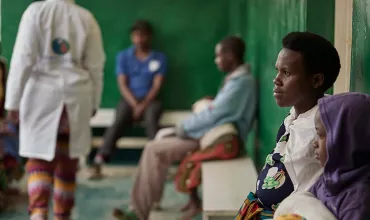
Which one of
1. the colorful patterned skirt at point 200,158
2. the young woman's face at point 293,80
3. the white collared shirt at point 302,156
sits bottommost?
the colorful patterned skirt at point 200,158

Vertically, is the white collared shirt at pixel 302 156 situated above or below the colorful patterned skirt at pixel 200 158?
above

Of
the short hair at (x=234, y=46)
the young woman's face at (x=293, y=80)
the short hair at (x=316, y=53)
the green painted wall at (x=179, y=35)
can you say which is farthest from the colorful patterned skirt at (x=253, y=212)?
the green painted wall at (x=179, y=35)

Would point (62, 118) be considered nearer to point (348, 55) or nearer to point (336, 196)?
point (348, 55)

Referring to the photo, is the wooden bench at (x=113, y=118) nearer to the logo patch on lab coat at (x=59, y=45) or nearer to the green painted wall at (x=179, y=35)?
the green painted wall at (x=179, y=35)

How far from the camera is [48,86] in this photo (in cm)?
358

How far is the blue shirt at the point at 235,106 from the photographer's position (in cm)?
400

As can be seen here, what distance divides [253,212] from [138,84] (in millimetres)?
3865

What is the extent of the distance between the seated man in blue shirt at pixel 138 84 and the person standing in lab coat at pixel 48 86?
1.96 meters

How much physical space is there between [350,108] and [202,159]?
236 cm

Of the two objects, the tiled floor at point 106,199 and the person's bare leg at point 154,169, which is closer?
the person's bare leg at point 154,169

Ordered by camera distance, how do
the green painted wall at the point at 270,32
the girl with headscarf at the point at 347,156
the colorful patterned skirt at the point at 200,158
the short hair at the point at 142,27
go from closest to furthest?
the girl with headscarf at the point at 347,156, the green painted wall at the point at 270,32, the colorful patterned skirt at the point at 200,158, the short hair at the point at 142,27

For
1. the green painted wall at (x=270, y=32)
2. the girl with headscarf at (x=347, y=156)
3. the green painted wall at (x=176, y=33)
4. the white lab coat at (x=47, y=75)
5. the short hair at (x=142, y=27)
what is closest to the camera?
the girl with headscarf at (x=347, y=156)

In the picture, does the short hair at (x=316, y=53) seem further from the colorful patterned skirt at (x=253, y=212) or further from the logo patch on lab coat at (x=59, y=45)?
the logo patch on lab coat at (x=59, y=45)

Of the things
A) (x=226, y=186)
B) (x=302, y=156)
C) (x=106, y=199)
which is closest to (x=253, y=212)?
(x=302, y=156)
